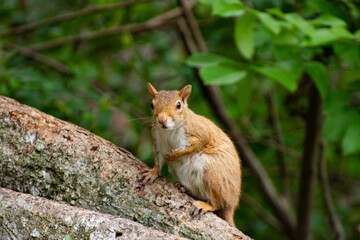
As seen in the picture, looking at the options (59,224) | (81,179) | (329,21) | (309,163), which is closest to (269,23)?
(329,21)

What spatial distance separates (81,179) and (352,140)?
2034 millimetres

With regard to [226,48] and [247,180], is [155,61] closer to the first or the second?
[226,48]

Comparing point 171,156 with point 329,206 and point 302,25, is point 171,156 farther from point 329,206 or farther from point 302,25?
point 329,206

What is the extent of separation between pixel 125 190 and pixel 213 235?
512 millimetres

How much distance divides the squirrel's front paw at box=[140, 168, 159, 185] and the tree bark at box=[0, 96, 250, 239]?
33 millimetres

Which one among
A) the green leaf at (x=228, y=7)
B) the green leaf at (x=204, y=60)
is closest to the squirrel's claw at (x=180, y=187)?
the green leaf at (x=204, y=60)

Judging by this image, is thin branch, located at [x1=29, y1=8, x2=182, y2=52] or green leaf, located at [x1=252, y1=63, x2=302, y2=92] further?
thin branch, located at [x1=29, y1=8, x2=182, y2=52]

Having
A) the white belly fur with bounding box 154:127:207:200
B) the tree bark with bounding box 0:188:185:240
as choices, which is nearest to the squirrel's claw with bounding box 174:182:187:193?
the white belly fur with bounding box 154:127:207:200

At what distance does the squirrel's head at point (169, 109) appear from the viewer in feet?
10.2

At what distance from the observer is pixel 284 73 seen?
11.2ft

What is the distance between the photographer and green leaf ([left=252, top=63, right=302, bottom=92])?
328 cm

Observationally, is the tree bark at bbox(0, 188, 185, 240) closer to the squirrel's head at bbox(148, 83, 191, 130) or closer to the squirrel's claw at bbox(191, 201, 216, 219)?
the squirrel's claw at bbox(191, 201, 216, 219)

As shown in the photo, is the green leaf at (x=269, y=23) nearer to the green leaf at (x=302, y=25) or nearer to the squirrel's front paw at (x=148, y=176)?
the green leaf at (x=302, y=25)

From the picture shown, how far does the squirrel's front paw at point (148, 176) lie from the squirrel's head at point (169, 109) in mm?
416
